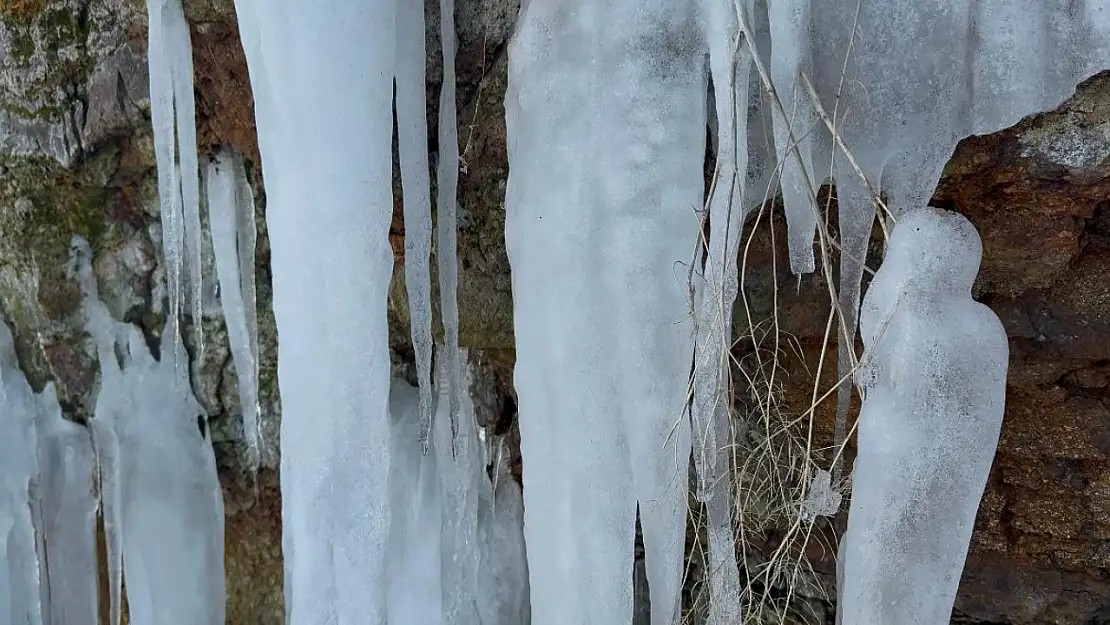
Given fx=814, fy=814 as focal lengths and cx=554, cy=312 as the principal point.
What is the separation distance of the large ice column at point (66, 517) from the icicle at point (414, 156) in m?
1.24

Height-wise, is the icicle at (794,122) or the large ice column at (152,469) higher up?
the icicle at (794,122)

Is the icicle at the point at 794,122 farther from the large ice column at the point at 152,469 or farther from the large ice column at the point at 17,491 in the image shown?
the large ice column at the point at 17,491

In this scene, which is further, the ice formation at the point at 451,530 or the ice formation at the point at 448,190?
the ice formation at the point at 451,530

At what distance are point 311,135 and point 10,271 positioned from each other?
1285mm

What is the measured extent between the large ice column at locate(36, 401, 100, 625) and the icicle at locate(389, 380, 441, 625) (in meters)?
0.85

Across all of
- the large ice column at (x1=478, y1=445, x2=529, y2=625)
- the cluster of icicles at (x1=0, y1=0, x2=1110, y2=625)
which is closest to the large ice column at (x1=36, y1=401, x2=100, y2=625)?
the cluster of icicles at (x1=0, y1=0, x2=1110, y2=625)

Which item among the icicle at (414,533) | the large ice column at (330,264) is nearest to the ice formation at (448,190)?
the large ice column at (330,264)

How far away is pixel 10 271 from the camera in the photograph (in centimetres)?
209

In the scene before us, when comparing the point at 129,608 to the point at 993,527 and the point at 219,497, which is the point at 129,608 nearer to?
the point at 219,497

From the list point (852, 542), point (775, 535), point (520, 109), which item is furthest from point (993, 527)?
point (520, 109)

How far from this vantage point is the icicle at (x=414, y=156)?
143 cm

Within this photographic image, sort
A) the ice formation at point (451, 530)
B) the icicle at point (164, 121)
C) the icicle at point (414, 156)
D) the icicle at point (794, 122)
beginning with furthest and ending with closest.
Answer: the ice formation at point (451, 530)
the icicle at point (164, 121)
the icicle at point (414, 156)
the icicle at point (794, 122)

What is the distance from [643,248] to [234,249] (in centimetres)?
114

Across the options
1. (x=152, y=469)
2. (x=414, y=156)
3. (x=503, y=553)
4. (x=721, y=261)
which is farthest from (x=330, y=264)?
(x=152, y=469)
